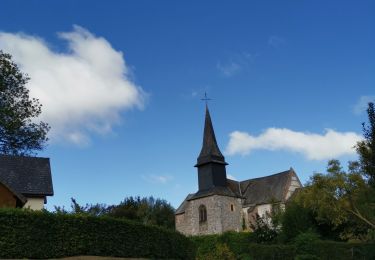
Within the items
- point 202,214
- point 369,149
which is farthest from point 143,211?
point 369,149

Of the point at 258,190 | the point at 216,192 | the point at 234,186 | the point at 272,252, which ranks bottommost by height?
the point at 272,252

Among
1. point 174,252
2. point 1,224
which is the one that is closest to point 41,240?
point 1,224

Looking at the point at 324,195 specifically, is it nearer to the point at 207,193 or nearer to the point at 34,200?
the point at 34,200

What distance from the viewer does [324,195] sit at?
26.9 meters

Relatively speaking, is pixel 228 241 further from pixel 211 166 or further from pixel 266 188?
pixel 266 188

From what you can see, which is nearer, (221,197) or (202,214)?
(221,197)

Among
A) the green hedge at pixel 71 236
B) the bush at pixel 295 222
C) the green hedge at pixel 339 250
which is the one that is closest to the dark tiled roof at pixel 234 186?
the bush at pixel 295 222

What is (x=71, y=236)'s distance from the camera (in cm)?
1844

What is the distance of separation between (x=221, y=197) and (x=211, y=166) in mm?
3817

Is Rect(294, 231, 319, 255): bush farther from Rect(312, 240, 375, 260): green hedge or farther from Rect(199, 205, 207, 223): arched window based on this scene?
Rect(199, 205, 207, 223): arched window

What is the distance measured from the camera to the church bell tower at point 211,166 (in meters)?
54.2

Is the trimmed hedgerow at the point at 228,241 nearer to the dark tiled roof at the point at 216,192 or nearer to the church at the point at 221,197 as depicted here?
the church at the point at 221,197

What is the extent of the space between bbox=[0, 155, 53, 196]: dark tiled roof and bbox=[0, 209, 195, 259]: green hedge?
27.1 ft

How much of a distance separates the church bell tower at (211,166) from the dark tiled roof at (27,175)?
27.5 meters
